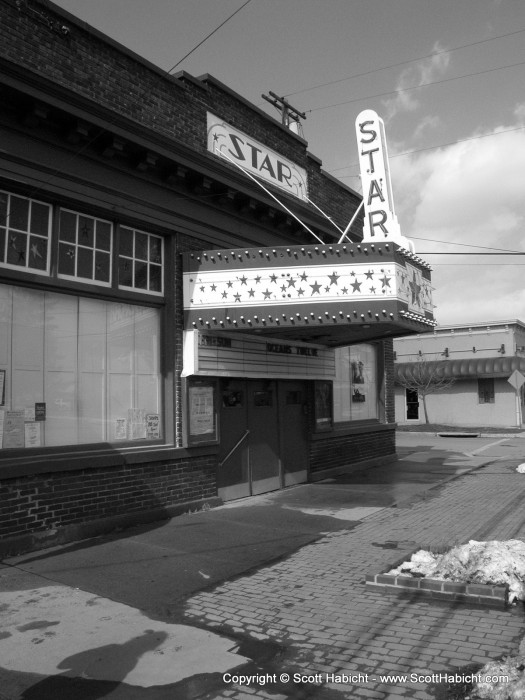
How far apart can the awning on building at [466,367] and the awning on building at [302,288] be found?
24.9 metres

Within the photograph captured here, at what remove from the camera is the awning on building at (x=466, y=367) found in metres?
32.6

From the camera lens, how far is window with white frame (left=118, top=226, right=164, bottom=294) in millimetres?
9234

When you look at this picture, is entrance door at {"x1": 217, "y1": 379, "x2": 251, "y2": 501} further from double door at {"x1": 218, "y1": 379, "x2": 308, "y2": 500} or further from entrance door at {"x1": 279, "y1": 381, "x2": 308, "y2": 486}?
entrance door at {"x1": 279, "y1": 381, "x2": 308, "y2": 486}

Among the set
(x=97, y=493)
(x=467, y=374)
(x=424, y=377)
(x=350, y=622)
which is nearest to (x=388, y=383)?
(x=97, y=493)

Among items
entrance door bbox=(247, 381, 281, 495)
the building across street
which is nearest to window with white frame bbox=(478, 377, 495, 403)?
the building across street

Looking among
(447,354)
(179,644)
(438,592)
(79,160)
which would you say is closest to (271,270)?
(79,160)

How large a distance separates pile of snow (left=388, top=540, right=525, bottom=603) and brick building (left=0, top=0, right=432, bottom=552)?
4006mm

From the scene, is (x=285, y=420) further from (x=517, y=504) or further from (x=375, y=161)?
(x=375, y=161)

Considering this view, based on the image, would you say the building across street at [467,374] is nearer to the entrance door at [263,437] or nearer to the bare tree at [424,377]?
the bare tree at [424,377]

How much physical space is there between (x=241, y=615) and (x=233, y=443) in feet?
18.6

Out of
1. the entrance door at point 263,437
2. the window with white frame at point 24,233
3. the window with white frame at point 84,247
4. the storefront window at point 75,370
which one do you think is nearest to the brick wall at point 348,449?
the entrance door at point 263,437

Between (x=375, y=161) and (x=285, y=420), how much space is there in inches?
215

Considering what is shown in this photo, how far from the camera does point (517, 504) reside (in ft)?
33.1

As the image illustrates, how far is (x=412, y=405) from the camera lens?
3791 centimetres
